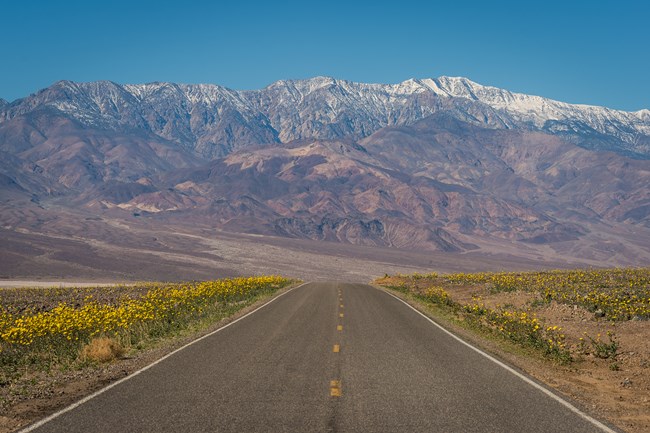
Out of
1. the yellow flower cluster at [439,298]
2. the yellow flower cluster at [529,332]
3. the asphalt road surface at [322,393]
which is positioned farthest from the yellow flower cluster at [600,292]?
the asphalt road surface at [322,393]

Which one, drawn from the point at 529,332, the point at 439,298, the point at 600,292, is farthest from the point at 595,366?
the point at 439,298

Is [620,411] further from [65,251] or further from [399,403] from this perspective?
[65,251]

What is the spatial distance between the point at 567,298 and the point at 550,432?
18.0 meters

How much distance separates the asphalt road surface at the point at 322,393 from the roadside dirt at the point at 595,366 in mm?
842

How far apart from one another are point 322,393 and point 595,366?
8.16 m

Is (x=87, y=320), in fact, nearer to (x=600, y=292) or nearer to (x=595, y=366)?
(x=595, y=366)

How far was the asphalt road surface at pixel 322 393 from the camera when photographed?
29.9 feet

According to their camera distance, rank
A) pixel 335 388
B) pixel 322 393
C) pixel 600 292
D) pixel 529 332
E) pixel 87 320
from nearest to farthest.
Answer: pixel 322 393 → pixel 335 388 → pixel 87 320 → pixel 529 332 → pixel 600 292

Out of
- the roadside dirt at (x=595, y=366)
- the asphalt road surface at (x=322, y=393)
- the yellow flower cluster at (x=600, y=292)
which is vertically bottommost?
the asphalt road surface at (x=322, y=393)

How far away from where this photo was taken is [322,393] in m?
10.8

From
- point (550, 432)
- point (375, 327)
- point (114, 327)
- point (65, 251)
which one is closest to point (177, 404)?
point (550, 432)

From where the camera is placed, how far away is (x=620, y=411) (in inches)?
428

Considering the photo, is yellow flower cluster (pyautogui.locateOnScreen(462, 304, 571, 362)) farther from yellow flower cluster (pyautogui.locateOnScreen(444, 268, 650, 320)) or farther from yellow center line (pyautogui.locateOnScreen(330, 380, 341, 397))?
yellow center line (pyautogui.locateOnScreen(330, 380, 341, 397))

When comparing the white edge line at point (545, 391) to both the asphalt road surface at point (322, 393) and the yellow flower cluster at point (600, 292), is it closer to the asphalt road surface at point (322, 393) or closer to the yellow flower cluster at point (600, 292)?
the asphalt road surface at point (322, 393)
